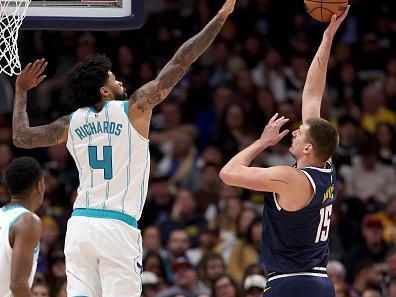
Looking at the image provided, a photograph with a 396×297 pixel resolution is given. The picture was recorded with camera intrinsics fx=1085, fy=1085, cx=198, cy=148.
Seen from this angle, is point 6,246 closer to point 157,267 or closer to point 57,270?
point 57,270

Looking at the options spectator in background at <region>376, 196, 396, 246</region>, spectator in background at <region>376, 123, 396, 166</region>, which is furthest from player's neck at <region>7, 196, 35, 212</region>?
spectator in background at <region>376, 123, 396, 166</region>

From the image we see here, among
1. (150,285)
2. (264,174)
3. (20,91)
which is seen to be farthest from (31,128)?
(150,285)

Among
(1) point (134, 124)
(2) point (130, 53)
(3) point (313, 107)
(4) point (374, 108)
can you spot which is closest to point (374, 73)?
(4) point (374, 108)

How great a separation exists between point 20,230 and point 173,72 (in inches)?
54.0

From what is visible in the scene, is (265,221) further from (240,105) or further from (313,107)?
(240,105)

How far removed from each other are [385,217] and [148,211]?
2626 mm

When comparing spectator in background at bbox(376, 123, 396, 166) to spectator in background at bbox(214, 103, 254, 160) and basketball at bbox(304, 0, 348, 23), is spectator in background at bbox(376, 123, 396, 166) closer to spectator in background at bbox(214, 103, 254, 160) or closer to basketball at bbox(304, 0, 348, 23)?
spectator in background at bbox(214, 103, 254, 160)

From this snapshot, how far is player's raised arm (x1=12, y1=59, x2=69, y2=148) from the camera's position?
6879mm

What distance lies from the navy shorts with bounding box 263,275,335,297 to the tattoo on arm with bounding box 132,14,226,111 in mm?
1366

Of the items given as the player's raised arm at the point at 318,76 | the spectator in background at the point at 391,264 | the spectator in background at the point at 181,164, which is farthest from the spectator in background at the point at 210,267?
the player's raised arm at the point at 318,76

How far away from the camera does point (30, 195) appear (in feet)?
22.2

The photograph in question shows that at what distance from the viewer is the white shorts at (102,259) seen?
6531 mm

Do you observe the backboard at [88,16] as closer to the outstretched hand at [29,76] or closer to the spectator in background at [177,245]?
the outstretched hand at [29,76]

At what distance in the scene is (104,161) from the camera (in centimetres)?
669
